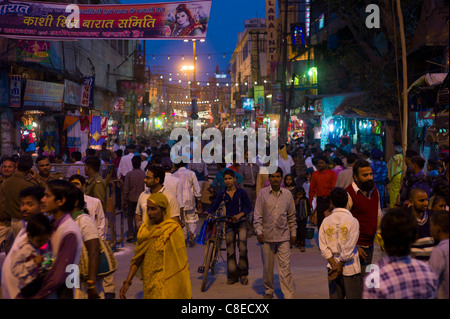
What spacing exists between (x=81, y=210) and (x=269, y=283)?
3.12 metres

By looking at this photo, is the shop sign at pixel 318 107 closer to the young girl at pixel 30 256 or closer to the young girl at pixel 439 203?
the young girl at pixel 439 203

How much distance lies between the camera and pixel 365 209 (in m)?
5.61

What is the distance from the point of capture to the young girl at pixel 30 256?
11.5 ft

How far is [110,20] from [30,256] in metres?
12.4

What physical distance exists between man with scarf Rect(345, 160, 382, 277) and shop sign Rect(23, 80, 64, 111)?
15.2 meters

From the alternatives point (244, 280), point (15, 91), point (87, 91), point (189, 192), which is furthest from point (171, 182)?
point (87, 91)

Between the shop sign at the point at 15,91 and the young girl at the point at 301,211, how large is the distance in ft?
38.7

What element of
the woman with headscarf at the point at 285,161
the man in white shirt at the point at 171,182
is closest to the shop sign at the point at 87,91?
the woman with headscarf at the point at 285,161

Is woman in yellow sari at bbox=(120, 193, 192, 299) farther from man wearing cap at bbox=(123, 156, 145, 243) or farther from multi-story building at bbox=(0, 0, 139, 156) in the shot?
multi-story building at bbox=(0, 0, 139, 156)

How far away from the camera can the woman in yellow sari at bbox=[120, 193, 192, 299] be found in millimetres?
4602

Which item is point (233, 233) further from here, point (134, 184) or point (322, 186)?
point (134, 184)

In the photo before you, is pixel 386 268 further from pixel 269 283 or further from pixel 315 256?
pixel 315 256
